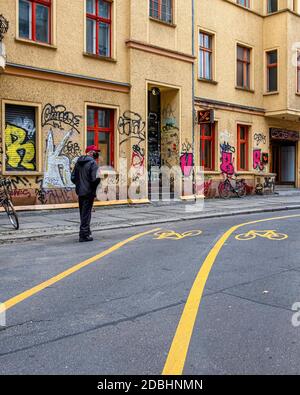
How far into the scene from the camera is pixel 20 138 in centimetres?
1472

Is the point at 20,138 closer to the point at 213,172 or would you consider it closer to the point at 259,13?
the point at 213,172

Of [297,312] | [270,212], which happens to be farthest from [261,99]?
[297,312]

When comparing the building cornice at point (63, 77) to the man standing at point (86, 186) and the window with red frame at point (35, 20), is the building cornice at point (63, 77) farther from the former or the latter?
the man standing at point (86, 186)

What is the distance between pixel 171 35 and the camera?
61.9 feet

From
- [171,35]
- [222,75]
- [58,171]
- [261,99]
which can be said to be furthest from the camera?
[261,99]

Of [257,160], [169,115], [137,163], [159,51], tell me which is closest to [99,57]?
[159,51]

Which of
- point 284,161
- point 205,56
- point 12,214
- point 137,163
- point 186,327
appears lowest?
point 186,327

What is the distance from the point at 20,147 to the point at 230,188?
35.4 ft

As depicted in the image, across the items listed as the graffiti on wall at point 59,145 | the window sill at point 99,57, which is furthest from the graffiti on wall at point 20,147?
the window sill at point 99,57

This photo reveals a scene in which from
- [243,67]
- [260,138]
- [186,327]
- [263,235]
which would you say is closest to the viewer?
[186,327]

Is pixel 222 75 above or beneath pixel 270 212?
above

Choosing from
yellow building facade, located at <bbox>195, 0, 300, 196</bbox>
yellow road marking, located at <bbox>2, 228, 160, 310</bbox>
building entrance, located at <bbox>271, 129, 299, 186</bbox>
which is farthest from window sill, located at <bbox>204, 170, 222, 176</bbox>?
yellow road marking, located at <bbox>2, 228, 160, 310</bbox>

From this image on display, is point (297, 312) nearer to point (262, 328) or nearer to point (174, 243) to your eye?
point (262, 328)

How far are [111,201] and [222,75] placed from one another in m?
8.86
